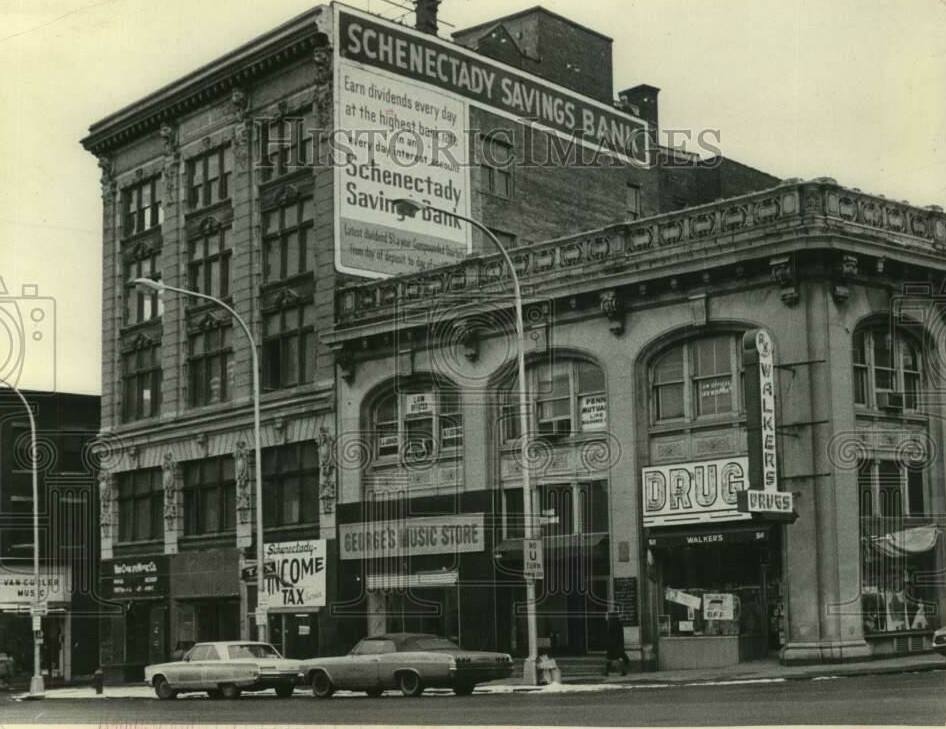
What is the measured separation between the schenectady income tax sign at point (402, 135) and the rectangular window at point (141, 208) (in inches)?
433

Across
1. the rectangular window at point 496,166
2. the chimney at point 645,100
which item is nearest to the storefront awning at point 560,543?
the rectangular window at point 496,166

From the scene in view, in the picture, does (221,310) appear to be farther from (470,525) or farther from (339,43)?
(470,525)

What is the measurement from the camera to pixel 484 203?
46625 mm

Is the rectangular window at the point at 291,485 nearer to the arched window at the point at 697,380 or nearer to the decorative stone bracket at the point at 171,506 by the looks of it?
the decorative stone bracket at the point at 171,506

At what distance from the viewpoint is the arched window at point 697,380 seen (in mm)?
33938

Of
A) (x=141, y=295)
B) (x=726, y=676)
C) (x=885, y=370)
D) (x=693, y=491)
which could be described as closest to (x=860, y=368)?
(x=885, y=370)

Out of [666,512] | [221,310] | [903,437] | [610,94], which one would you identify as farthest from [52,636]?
[903,437]

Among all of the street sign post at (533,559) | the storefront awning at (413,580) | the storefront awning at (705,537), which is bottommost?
the storefront awning at (413,580)

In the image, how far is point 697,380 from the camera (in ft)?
114

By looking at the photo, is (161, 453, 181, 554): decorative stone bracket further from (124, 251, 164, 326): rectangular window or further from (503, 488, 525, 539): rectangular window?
(503, 488, 525, 539): rectangular window

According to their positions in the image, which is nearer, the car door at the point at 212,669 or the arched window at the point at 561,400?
the car door at the point at 212,669

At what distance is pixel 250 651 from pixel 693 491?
11187 mm

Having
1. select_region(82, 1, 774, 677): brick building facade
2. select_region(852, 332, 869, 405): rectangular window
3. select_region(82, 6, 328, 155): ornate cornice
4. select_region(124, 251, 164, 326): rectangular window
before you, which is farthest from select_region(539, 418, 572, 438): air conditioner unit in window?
select_region(124, 251, 164, 326): rectangular window

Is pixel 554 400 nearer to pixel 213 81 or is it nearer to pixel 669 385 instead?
pixel 669 385
